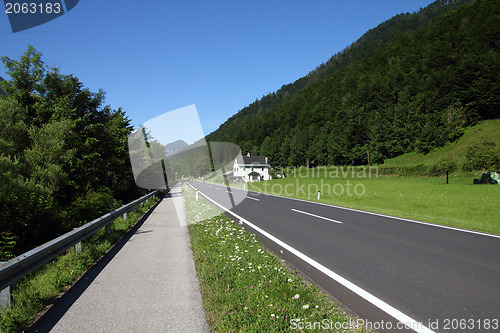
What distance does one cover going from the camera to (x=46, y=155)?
43.0 ft

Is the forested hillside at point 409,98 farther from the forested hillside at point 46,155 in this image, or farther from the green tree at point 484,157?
the forested hillside at point 46,155

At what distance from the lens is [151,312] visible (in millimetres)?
3570

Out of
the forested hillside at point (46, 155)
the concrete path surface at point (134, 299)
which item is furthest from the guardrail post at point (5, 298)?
the forested hillside at point (46, 155)

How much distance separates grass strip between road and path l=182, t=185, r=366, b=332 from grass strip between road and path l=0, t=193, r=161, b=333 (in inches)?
89.8

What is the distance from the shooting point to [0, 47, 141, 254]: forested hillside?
6.82 meters

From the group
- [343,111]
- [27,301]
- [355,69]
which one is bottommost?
[27,301]

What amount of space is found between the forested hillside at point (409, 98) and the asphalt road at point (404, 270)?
59374 mm

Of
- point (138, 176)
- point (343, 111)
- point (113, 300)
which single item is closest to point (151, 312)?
point (113, 300)

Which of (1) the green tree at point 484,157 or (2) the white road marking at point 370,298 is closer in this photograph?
(2) the white road marking at point 370,298

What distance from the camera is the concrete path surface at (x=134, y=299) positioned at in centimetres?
327

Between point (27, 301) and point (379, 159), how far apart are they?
68.6 meters

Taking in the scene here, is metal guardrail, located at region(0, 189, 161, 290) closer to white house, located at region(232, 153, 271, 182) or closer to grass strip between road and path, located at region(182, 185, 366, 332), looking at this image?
grass strip between road and path, located at region(182, 185, 366, 332)

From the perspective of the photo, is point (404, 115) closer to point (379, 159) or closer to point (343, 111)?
point (379, 159)

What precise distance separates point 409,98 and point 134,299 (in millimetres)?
83621
